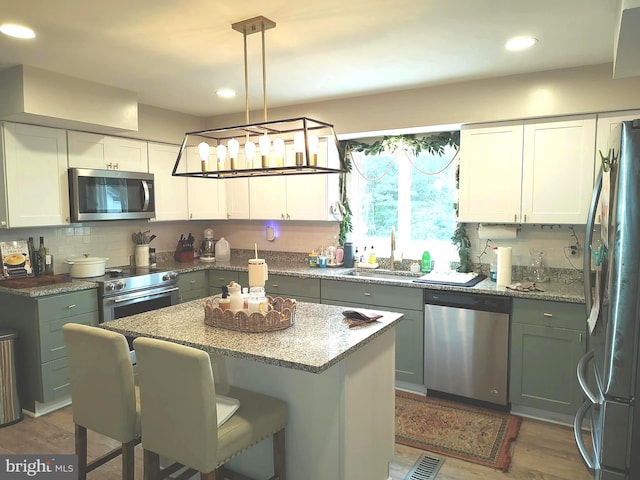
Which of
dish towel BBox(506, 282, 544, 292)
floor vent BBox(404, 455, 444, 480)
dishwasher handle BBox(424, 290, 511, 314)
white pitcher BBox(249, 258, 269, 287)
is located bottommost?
floor vent BBox(404, 455, 444, 480)

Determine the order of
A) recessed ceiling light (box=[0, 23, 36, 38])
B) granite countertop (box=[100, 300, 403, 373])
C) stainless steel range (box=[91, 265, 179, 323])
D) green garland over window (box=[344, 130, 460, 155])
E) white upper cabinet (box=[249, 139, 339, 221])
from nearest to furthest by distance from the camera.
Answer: granite countertop (box=[100, 300, 403, 373]) < recessed ceiling light (box=[0, 23, 36, 38]) < stainless steel range (box=[91, 265, 179, 323]) < green garland over window (box=[344, 130, 460, 155]) < white upper cabinet (box=[249, 139, 339, 221])

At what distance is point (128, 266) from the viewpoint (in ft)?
14.6

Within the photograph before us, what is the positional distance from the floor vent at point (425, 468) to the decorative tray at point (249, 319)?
115 cm

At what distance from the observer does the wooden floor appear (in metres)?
2.58

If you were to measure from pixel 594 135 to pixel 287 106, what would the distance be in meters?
2.65

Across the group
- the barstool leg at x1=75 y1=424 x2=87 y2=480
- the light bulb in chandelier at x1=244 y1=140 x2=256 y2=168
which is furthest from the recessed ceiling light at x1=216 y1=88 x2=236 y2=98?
the barstool leg at x1=75 y1=424 x2=87 y2=480

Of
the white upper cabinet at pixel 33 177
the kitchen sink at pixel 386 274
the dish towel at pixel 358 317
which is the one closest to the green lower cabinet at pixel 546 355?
the kitchen sink at pixel 386 274

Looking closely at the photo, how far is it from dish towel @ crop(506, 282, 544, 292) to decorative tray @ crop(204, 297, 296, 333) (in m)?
1.79

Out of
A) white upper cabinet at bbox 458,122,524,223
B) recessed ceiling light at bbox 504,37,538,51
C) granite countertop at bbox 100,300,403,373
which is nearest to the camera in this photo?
granite countertop at bbox 100,300,403,373

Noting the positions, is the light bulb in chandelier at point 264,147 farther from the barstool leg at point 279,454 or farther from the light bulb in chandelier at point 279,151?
the barstool leg at point 279,454

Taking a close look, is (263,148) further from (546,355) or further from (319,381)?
(546,355)

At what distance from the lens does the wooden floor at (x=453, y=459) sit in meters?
2.58

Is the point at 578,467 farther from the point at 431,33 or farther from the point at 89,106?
the point at 89,106

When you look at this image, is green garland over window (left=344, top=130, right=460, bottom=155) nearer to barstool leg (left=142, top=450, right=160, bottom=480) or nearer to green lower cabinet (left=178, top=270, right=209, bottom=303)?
green lower cabinet (left=178, top=270, right=209, bottom=303)
